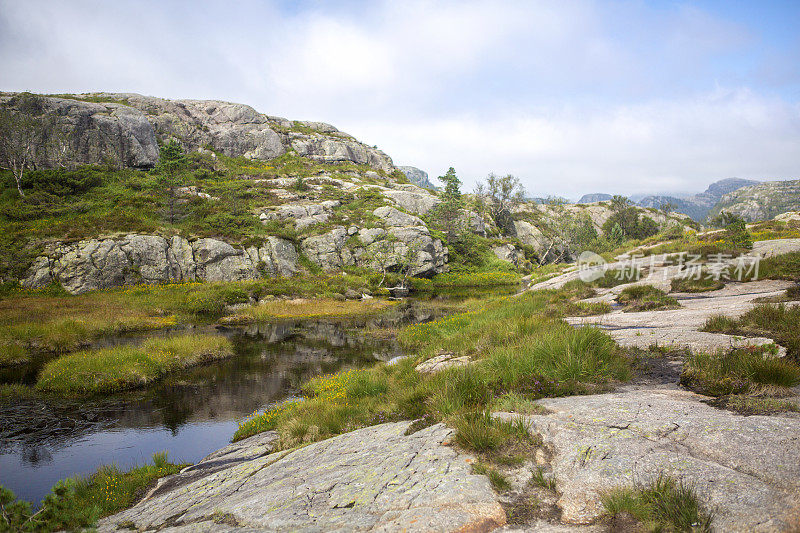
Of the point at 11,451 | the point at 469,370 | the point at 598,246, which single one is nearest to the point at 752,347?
the point at 469,370

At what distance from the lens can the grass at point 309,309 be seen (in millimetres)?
35925

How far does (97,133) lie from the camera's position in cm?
7850

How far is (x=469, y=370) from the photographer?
7.65m

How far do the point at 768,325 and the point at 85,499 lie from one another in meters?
16.1

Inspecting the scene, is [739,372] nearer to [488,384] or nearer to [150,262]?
[488,384]

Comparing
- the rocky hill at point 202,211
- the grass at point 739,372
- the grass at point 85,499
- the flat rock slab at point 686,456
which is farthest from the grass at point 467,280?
the flat rock slab at point 686,456

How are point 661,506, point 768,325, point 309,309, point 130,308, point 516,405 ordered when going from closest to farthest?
point 661,506
point 516,405
point 768,325
point 130,308
point 309,309

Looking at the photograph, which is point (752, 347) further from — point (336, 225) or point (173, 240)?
point (336, 225)

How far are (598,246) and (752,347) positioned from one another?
71.4m

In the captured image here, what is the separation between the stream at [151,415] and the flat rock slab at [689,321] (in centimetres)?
1332

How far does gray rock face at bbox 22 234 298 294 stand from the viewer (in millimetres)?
40250

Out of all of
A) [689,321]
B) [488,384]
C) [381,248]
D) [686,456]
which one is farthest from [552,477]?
[381,248]

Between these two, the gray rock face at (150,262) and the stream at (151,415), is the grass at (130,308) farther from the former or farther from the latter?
the stream at (151,415)

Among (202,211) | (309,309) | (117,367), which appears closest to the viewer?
(117,367)
